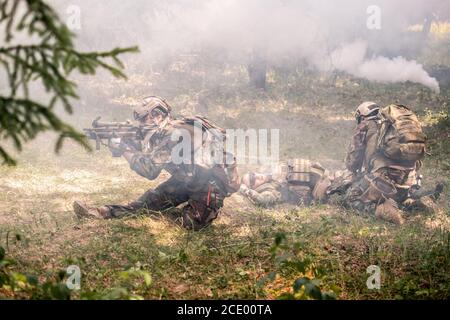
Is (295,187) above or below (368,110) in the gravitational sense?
Answer: below

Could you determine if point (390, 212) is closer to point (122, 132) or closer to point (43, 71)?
point (122, 132)

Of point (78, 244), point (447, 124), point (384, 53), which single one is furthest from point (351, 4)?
point (78, 244)

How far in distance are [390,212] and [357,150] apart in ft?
4.71

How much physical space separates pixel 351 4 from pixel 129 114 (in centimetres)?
1591

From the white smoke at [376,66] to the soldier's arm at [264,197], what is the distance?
20.4ft

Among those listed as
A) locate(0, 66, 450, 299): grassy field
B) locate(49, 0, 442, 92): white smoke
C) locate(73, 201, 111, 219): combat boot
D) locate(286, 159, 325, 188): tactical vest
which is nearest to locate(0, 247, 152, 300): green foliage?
locate(0, 66, 450, 299): grassy field

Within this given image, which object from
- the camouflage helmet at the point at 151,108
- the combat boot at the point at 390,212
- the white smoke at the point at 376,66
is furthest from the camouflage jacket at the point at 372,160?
the white smoke at the point at 376,66

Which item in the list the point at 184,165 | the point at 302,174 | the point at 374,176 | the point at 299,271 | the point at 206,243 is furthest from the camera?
the point at 302,174

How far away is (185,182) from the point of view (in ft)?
20.0

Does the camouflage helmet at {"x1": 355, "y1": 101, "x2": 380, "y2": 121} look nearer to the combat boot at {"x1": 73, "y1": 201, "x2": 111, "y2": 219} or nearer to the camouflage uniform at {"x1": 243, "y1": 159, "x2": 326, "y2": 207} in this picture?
the camouflage uniform at {"x1": 243, "y1": 159, "x2": 326, "y2": 207}

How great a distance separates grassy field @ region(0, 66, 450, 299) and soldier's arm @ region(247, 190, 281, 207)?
27cm

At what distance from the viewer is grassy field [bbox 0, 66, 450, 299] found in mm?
3846

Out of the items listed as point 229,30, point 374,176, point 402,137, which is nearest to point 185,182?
point 374,176
